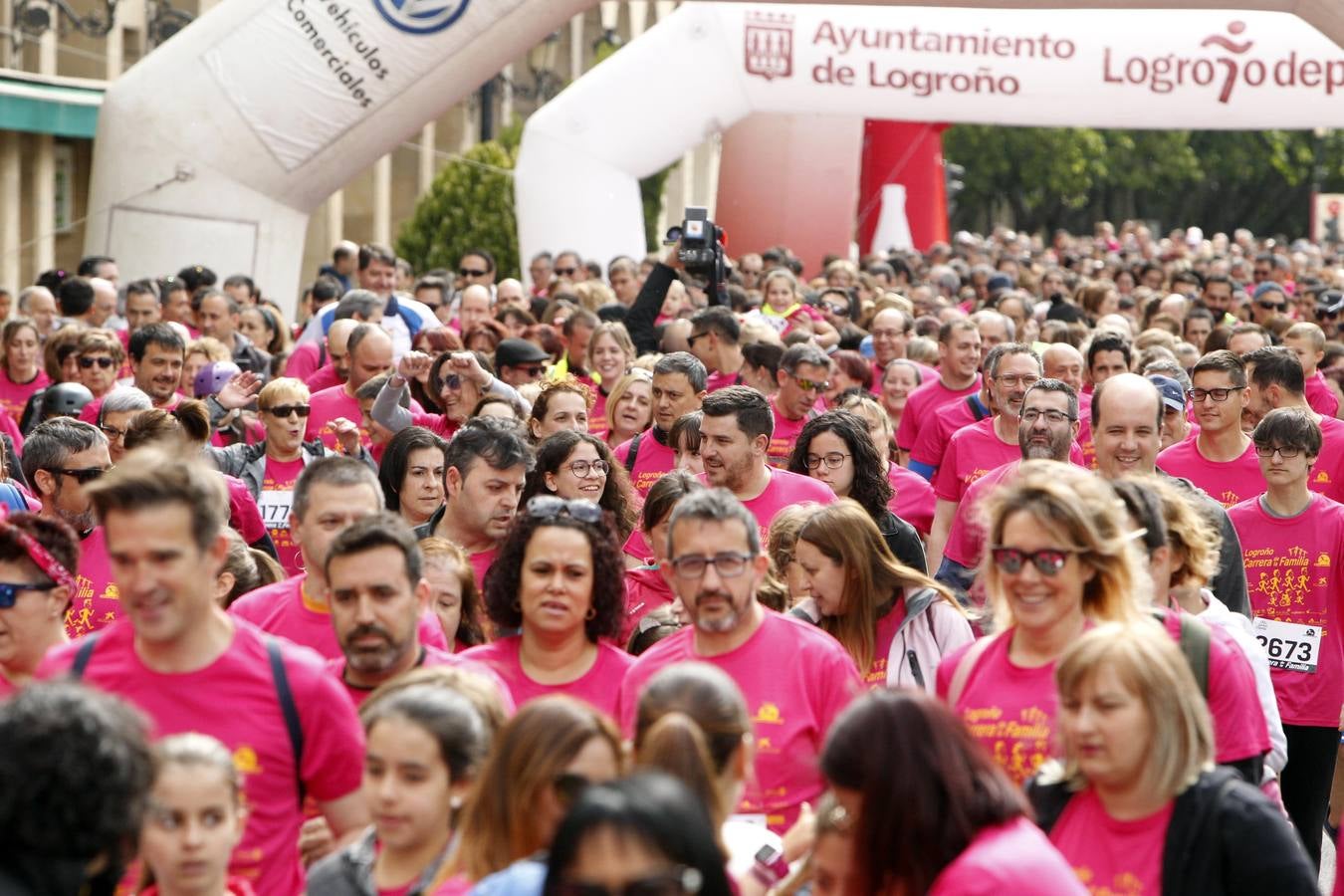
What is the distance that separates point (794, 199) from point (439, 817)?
21456mm

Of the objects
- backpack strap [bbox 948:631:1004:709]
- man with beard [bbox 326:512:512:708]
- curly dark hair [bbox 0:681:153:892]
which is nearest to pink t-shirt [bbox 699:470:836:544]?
backpack strap [bbox 948:631:1004:709]

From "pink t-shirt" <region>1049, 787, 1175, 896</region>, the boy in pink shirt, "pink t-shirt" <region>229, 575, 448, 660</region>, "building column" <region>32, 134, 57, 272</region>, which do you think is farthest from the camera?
"building column" <region>32, 134, 57, 272</region>

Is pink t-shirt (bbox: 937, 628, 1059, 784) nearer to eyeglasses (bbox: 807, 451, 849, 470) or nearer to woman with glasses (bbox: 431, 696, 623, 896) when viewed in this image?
woman with glasses (bbox: 431, 696, 623, 896)

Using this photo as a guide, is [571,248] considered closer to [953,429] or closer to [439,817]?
[953,429]

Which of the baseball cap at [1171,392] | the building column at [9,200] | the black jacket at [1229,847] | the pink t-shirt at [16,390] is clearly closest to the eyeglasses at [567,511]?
the black jacket at [1229,847]

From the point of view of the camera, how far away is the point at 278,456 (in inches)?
334

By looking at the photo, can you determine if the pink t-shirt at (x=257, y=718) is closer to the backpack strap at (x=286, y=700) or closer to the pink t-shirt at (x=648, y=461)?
the backpack strap at (x=286, y=700)

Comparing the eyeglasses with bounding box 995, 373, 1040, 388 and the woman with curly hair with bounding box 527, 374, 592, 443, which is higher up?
the eyeglasses with bounding box 995, 373, 1040, 388

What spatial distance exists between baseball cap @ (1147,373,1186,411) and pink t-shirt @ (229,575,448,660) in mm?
4174

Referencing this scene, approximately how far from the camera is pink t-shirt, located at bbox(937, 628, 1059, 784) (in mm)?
4520

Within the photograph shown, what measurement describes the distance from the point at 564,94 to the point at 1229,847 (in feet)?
53.4

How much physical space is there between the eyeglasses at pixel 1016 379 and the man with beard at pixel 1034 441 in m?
0.92

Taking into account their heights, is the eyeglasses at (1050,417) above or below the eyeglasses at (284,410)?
above

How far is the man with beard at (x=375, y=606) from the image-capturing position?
4.64 meters
